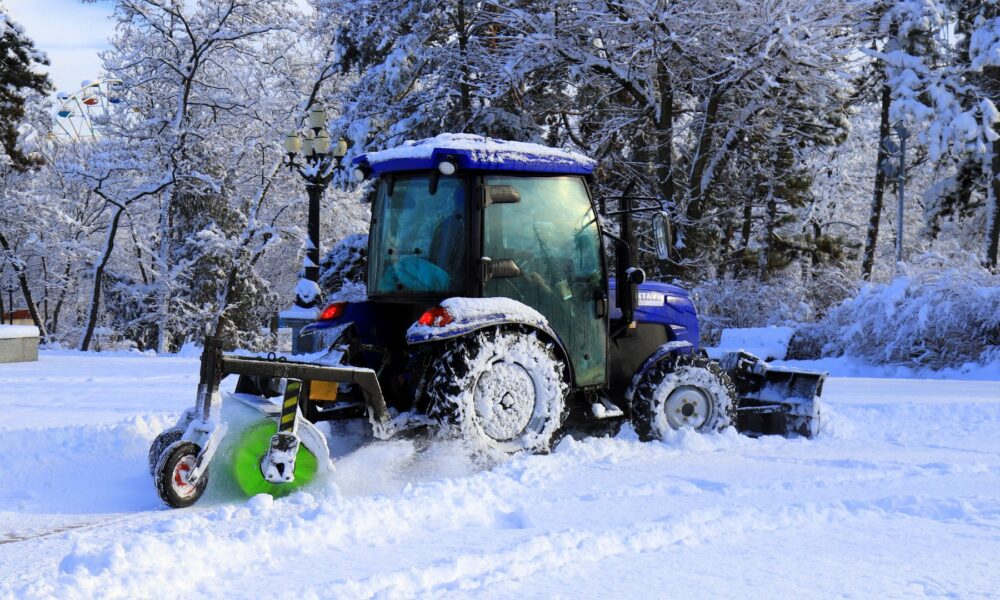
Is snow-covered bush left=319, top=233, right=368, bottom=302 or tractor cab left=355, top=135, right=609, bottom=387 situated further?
snow-covered bush left=319, top=233, right=368, bottom=302

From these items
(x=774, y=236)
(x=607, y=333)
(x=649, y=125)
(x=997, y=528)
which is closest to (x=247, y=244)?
(x=649, y=125)

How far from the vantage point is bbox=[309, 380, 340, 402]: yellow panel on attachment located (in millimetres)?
5465

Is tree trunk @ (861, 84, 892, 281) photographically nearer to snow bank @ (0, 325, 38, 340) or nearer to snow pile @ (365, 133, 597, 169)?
snow bank @ (0, 325, 38, 340)

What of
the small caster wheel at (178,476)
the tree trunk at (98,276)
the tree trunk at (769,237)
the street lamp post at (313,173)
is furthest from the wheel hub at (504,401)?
the tree trunk at (98,276)

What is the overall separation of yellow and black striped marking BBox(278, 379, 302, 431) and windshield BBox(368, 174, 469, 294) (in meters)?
1.34

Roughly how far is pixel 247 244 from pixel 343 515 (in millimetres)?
25796

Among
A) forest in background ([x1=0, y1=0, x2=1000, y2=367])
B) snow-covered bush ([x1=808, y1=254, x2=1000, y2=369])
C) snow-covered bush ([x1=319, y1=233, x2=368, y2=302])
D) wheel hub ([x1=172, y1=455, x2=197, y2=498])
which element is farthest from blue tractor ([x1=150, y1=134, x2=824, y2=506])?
snow-covered bush ([x1=319, y1=233, x2=368, y2=302])

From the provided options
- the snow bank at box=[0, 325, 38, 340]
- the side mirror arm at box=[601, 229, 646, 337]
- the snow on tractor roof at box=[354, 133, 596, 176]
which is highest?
the snow on tractor roof at box=[354, 133, 596, 176]

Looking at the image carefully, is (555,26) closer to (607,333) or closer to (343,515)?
(607,333)

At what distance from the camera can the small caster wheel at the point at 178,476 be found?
4.88m

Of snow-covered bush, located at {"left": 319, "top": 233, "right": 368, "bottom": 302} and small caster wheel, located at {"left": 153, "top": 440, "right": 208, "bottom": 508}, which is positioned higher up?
snow-covered bush, located at {"left": 319, "top": 233, "right": 368, "bottom": 302}

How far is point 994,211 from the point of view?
24203 mm

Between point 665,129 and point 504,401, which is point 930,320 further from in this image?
point 504,401

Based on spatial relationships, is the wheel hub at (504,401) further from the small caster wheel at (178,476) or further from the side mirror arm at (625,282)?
the small caster wheel at (178,476)
